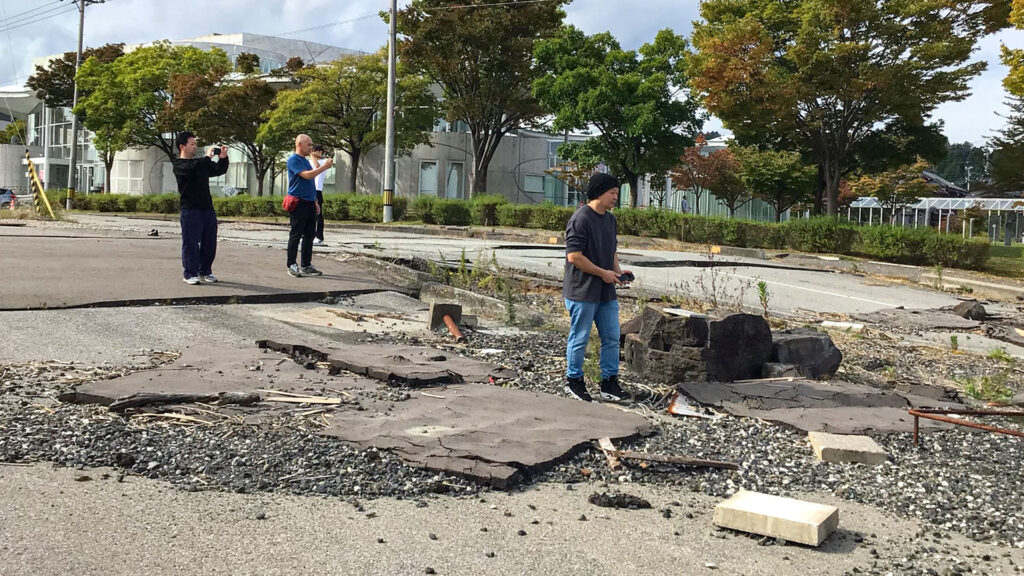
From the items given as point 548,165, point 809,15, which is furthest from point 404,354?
point 548,165

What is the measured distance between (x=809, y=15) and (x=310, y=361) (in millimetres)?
21351

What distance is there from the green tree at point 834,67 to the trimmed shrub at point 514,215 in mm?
6996

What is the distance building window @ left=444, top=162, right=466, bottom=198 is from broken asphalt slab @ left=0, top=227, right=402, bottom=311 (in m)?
39.3

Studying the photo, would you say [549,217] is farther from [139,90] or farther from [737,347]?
[139,90]

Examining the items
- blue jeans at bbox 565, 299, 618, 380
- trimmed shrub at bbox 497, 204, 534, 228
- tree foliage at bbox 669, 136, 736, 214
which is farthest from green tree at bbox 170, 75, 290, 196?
blue jeans at bbox 565, 299, 618, 380

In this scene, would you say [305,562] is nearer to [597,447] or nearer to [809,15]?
[597,447]

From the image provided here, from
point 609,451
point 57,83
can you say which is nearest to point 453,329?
point 609,451

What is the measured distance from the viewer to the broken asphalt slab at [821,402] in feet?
19.5

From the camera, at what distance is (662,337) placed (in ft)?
23.3

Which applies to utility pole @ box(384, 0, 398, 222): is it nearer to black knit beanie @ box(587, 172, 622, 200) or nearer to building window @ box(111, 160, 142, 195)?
black knit beanie @ box(587, 172, 622, 200)

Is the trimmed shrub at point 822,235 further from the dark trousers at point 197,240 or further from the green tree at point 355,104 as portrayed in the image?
the green tree at point 355,104

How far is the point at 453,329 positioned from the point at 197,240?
3.35 m

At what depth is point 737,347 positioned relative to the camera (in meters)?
7.17

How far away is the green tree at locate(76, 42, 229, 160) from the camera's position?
176ft
